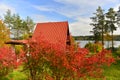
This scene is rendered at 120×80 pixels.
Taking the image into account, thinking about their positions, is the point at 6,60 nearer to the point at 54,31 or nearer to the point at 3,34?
the point at 3,34

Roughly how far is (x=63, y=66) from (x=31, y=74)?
2.48 metres

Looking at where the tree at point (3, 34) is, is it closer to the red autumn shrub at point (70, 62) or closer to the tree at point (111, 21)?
the red autumn shrub at point (70, 62)

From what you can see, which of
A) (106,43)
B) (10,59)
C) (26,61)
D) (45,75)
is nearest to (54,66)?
(45,75)

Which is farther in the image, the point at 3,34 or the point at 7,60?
the point at 3,34

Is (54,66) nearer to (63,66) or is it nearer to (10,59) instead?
(63,66)

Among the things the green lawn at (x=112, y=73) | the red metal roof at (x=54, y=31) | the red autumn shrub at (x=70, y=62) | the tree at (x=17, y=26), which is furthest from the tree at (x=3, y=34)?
the tree at (x=17, y=26)

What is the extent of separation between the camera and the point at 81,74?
7.86m

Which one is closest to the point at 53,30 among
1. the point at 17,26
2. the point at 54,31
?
the point at 54,31

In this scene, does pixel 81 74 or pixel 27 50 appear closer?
pixel 81 74

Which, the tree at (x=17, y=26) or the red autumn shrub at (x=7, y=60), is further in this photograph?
the tree at (x=17, y=26)

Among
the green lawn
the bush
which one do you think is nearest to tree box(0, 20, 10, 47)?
the bush

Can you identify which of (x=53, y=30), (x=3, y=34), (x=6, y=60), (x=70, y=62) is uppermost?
(x=53, y=30)

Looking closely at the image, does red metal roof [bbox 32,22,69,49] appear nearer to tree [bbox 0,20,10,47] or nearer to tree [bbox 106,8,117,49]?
tree [bbox 0,20,10,47]

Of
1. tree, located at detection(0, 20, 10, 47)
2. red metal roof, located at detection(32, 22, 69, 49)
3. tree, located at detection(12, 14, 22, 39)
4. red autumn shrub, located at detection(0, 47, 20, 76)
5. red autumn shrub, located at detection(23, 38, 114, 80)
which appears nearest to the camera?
red autumn shrub, located at detection(23, 38, 114, 80)
